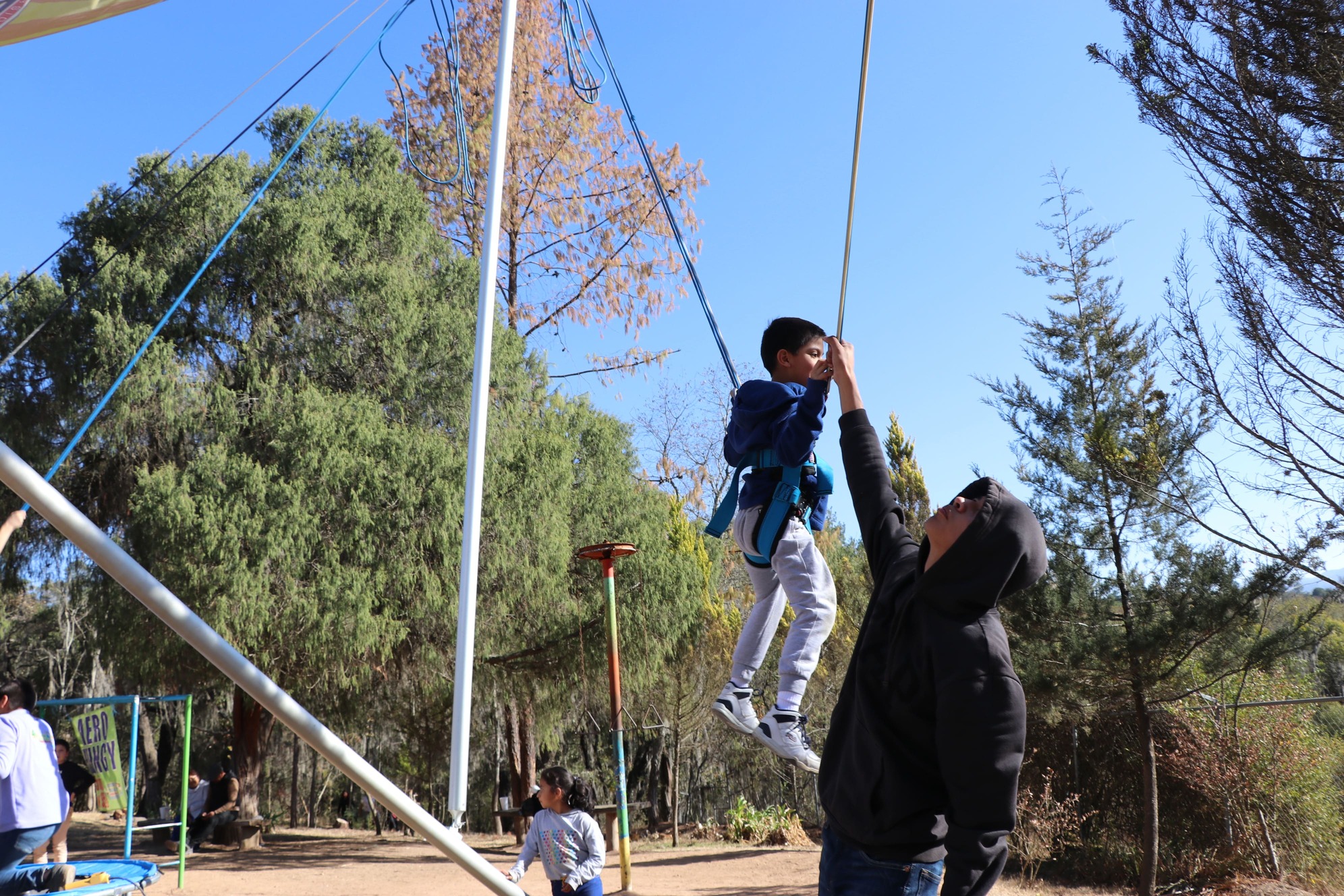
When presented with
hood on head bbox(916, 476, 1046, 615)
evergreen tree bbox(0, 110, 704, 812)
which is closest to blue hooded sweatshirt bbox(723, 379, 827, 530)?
hood on head bbox(916, 476, 1046, 615)

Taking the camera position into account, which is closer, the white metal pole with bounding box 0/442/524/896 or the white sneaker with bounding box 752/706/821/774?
the white metal pole with bounding box 0/442/524/896

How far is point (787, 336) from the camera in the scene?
320cm

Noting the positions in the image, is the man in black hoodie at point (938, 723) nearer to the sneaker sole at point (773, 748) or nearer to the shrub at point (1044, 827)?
the sneaker sole at point (773, 748)

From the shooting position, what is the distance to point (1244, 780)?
11.8 meters

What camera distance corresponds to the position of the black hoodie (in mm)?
1768

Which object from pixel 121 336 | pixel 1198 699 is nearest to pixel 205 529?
pixel 121 336

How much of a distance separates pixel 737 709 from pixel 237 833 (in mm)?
12534

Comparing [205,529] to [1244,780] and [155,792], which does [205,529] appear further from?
[1244,780]

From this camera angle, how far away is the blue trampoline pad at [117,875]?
636 centimetres

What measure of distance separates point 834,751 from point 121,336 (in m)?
12.1

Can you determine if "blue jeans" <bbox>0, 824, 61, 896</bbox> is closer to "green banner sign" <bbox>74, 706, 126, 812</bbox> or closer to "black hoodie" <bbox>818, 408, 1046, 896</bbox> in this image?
"green banner sign" <bbox>74, 706, 126, 812</bbox>

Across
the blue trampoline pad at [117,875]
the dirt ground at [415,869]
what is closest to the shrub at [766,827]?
the dirt ground at [415,869]

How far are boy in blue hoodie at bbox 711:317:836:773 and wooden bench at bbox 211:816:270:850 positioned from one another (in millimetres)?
12428

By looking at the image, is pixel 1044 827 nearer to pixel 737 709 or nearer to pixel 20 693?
pixel 737 709
